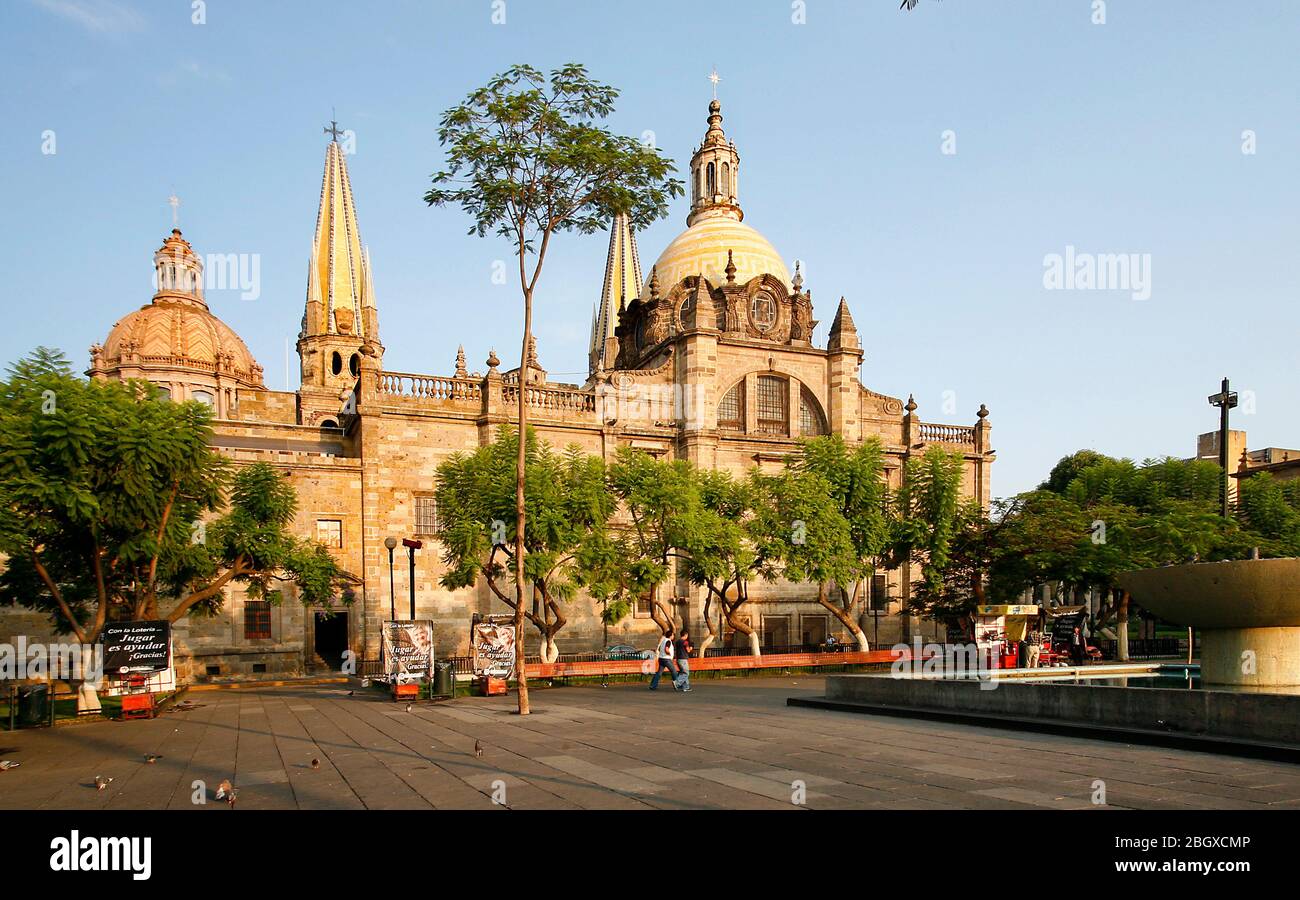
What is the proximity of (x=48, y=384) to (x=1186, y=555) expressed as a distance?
36.5 metres

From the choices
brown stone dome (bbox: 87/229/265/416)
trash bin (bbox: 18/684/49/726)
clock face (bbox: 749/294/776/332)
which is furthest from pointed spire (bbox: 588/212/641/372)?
trash bin (bbox: 18/684/49/726)

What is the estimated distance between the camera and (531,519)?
28125 mm

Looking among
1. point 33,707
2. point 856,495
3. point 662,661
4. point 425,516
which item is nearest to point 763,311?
point 856,495

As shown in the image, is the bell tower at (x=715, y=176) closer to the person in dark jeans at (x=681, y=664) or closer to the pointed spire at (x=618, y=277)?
the pointed spire at (x=618, y=277)

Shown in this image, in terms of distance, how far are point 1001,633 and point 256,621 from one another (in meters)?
25.8

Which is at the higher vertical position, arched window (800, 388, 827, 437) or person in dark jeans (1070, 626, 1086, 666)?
arched window (800, 388, 827, 437)

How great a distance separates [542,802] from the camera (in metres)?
9.39

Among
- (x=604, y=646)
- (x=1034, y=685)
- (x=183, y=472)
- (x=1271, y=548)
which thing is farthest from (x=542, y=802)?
(x=1271, y=548)

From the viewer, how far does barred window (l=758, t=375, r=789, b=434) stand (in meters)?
44.4

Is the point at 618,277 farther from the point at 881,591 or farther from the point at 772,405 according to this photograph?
the point at 881,591

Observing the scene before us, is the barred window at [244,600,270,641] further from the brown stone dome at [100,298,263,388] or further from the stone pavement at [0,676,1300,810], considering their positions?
the brown stone dome at [100,298,263,388]

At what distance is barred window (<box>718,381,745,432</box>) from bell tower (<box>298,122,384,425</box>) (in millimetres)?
32879

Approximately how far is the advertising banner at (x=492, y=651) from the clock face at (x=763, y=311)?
83.5 ft

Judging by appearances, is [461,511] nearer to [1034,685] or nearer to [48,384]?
[48,384]
